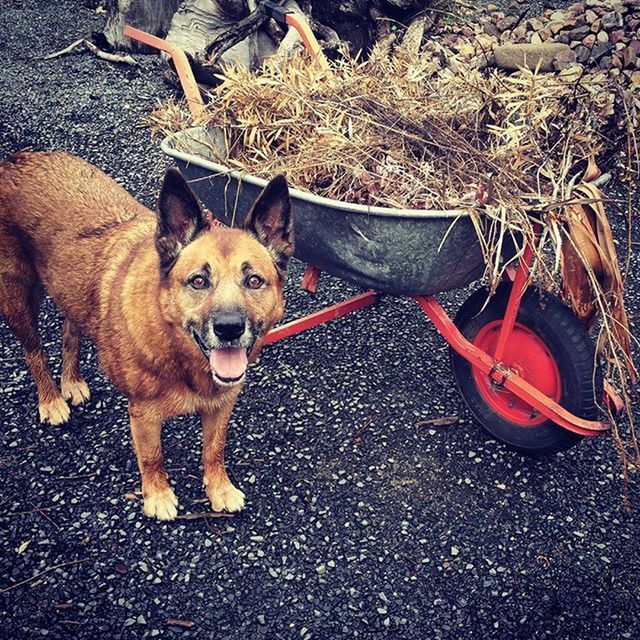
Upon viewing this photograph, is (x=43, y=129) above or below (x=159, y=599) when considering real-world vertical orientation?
above

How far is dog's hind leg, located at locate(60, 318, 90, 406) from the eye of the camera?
11.4 feet

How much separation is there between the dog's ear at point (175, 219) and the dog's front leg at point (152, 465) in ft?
2.23

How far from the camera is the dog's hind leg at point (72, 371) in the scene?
348 centimetres

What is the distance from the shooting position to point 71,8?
984 cm

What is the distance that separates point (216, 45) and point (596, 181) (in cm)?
330

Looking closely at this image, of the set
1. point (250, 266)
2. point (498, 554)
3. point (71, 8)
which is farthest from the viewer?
point (71, 8)

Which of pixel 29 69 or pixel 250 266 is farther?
pixel 29 69

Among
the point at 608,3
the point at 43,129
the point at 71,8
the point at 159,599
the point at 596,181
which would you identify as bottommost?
the point at 159,599

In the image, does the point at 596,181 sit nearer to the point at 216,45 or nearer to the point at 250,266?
the point at 250,266

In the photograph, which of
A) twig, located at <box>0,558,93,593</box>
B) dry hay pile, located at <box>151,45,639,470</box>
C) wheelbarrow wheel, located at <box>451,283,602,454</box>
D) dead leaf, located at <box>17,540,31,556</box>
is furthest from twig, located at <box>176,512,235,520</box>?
dry hay pile, located at <box>151,45,639,470</box>

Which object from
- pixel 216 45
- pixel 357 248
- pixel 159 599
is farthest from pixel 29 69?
pixel 159 599

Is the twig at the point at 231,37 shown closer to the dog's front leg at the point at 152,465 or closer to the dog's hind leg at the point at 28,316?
the dog's hind leg at the point at 28,316

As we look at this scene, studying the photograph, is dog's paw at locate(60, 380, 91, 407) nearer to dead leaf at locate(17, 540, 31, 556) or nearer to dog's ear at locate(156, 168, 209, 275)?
dead leaf at locate(17, 540, 31, 556)

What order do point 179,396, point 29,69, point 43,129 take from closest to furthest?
1. point 179,396
2. point 43,129
3. point 29,69
